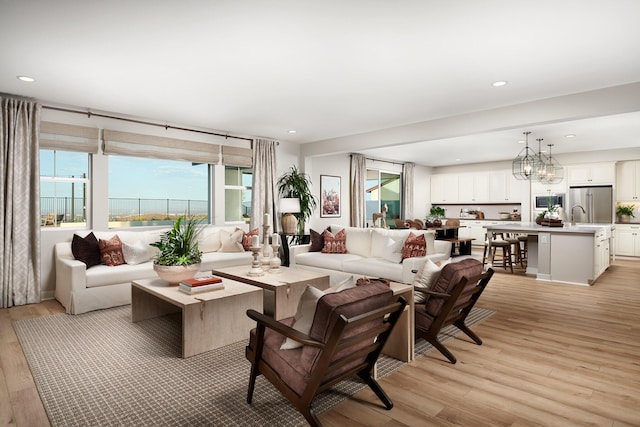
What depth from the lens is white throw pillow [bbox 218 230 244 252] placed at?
5.89 metres

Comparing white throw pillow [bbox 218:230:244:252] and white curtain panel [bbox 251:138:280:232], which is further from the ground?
white curtain panel [bbox 251:138:280:232]

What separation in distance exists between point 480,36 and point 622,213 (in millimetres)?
8099

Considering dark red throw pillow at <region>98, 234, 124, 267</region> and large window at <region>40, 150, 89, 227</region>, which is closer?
dark red throw pillow at <region>98, 234, 124, 267</region>

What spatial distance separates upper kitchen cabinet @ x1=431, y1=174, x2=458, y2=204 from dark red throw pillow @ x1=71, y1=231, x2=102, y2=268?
31.7ft

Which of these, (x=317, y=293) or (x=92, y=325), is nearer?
(x=317, y=293)

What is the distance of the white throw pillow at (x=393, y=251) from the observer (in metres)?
5.00

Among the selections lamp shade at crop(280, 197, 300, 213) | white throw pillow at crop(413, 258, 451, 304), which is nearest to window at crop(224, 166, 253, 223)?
lamp shade at crop(280, 197, 300, 213)

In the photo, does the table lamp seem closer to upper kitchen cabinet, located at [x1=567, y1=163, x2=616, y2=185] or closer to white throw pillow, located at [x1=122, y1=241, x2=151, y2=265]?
white throw pillow, located at [x1=122, y1=241, x2=151, y2=265]

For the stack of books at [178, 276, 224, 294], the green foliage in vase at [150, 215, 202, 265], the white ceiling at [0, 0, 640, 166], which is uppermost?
the white ceiling at [0, 0, 640, 166]

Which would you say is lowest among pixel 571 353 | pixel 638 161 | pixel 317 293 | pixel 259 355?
pixel 571 353

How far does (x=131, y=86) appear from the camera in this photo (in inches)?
161

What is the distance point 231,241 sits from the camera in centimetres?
590

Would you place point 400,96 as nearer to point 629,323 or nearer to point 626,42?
point 626,42

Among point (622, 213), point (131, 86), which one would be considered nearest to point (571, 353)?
point (131, 86)
